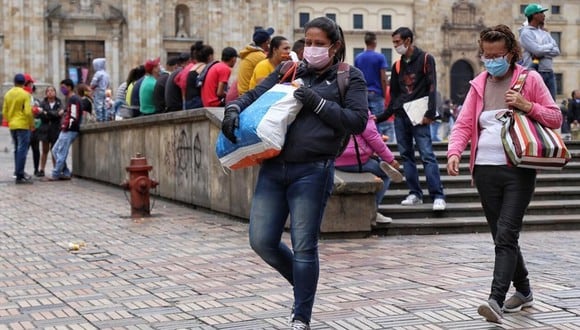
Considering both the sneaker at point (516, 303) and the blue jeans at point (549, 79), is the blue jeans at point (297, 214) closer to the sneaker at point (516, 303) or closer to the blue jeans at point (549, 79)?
the sneaker at point (516, 303)

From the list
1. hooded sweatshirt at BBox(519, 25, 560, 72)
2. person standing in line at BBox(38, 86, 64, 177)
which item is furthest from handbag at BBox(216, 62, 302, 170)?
person standing in line at BBox(38, 86, 64, 177)

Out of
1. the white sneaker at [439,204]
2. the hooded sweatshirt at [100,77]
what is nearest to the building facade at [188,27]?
the hooded sweatshirt at [100,77]

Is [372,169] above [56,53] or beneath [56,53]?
beneath

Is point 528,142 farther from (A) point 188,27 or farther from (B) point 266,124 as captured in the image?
(A) point 188,27

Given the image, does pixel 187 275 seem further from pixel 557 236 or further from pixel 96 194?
pixel 96 194

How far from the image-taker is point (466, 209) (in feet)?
38.7

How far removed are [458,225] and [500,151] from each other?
5.02 meters

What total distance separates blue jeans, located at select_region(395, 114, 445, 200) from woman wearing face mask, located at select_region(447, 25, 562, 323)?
16.7 ft

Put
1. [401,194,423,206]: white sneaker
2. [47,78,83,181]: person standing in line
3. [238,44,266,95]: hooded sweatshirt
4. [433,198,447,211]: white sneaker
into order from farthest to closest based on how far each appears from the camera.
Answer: [47,78,83,181]: person standing in line → [238,44,266,95]: hooded sweatshirt → [401,194,423,206]: white sneaker → [433,198,447,211]: white sneaker

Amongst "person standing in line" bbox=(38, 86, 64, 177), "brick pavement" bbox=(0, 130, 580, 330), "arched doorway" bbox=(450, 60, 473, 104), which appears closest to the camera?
"brick pavement" bbox=(0, 130, 580, 330)

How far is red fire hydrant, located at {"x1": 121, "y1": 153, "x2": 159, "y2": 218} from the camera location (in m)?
12.6

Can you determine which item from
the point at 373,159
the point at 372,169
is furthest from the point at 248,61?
the point at 372,169

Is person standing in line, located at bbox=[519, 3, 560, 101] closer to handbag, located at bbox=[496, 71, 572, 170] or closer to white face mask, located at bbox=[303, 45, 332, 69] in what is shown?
handbag, located at bbox=[496, 71, 572, 170]

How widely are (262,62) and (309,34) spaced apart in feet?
18.6
